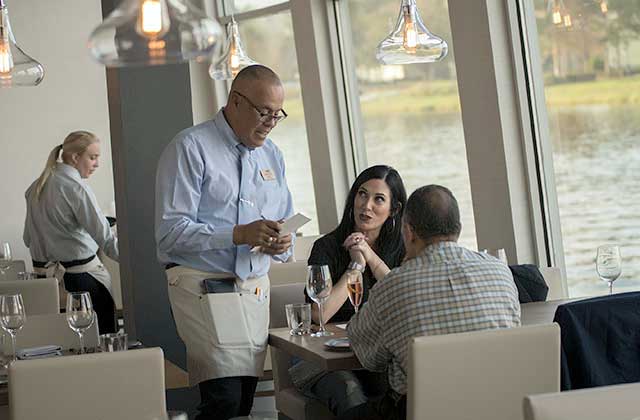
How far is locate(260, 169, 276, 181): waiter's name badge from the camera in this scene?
4219mm

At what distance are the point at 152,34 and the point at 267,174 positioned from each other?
1667 mm

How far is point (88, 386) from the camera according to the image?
10.1ft

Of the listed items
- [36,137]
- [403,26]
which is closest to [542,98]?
[403,26]

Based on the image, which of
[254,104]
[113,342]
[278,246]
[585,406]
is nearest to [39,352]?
[113,342]

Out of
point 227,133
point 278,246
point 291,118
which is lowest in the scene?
point 278,246

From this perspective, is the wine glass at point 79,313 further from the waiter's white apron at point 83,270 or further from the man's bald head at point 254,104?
the waiter's white apron at point 83,270

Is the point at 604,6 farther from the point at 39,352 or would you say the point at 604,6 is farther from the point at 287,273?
the point at 39,352

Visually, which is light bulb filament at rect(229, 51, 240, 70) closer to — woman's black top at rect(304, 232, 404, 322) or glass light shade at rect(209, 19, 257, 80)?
glass light shade at rect(209, 19, 257, 80)

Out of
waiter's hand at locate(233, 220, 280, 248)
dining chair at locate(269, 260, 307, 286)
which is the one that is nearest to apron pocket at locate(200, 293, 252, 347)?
waiter's hand at locate(233, 220, 280, 248)

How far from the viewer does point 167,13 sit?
263 cm

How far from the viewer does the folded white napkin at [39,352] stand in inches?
149

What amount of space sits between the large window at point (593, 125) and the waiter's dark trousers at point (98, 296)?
108 inches

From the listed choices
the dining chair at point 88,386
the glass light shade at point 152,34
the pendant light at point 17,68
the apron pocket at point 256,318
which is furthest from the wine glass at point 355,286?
the pendant light at point 17,68

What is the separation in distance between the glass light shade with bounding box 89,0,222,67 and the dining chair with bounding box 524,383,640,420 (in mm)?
1198
